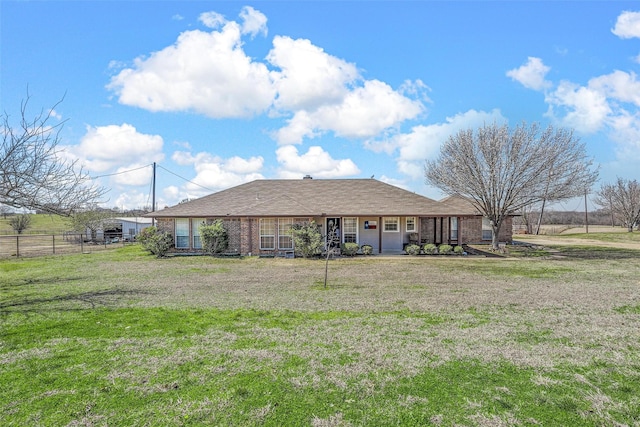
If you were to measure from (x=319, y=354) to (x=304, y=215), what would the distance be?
1400 centimetres

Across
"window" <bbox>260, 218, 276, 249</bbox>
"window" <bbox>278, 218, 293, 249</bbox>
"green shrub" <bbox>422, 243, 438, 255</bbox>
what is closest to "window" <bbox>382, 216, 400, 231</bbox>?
"green shrub" <bbox>422, 243, 438, 255</bbox>

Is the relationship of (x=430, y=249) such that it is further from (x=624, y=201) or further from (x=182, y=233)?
(x=624, y=201)

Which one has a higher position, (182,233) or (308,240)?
(182,233)

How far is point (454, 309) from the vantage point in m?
8.41

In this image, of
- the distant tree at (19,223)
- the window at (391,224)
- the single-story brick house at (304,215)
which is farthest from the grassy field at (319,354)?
the distant tree at (19,223)

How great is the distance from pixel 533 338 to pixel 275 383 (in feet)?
15.8

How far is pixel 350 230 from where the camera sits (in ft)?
69.7

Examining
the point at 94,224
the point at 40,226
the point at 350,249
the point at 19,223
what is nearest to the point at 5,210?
Answer: the point at 350,249

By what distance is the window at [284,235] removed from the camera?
66.3 feet

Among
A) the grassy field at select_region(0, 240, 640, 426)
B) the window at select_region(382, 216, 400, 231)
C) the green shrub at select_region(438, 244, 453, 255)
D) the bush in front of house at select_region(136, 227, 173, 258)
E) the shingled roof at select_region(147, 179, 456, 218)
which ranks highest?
the shingled roof at select_region(147, 179, 456, 218)

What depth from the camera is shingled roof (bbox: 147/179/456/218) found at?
67.1 feet

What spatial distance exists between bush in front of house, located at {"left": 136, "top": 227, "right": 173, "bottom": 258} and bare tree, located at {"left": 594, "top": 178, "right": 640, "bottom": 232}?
4870cm

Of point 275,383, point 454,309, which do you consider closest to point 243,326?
point 275,383

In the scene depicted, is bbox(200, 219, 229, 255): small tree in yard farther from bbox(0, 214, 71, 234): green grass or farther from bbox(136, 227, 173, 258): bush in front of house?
bbox(0, 214, 71, 234): green grass
